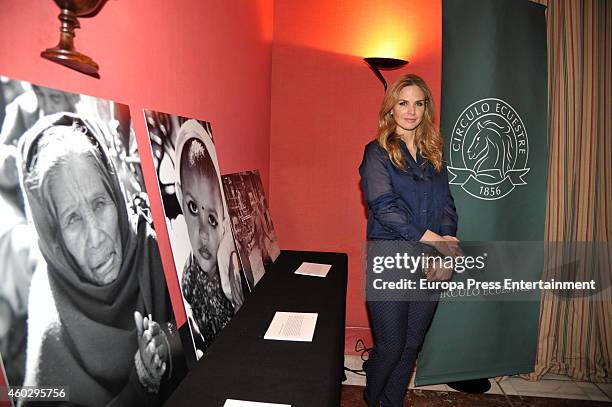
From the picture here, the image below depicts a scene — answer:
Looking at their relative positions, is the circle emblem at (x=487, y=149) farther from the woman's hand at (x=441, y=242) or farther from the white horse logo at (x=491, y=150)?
the woman's hand at (x=441, y=242)

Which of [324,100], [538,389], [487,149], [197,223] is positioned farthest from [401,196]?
[538,389]

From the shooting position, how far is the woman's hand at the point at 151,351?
3.51 feet

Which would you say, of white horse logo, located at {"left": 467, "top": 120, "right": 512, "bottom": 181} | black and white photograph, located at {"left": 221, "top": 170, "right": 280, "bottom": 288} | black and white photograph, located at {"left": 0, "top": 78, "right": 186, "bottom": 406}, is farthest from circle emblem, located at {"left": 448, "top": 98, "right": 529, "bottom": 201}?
black and white photograph, located at {"left": 0, "top": 78, "right": 186, "bottom": 406}

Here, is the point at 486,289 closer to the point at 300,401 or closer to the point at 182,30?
the point at 300,401

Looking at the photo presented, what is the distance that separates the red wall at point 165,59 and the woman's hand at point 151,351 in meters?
0.35

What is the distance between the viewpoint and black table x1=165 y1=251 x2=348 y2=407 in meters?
1.18

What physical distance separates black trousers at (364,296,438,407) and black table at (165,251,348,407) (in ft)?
0.89

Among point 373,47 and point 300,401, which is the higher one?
point 373,47

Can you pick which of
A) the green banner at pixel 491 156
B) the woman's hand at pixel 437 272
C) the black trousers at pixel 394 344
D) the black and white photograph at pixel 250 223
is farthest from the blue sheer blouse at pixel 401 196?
the green banner at pixel 491 156

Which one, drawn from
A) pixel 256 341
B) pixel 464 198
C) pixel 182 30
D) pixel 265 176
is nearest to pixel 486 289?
pixel 464 198

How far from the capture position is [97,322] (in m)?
0.94

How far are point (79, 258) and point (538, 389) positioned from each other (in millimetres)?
3137

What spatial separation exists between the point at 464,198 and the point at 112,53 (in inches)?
95.3

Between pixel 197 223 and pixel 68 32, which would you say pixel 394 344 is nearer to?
pixel 197 223
